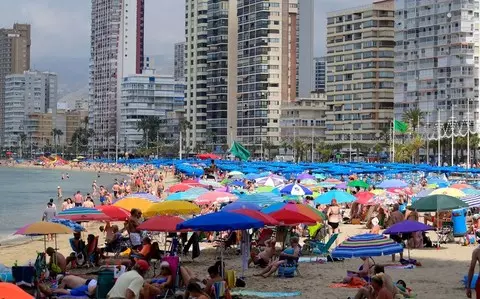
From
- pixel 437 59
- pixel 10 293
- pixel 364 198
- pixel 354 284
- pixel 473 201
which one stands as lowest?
pixel 354 284

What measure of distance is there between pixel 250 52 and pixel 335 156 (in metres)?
26.4

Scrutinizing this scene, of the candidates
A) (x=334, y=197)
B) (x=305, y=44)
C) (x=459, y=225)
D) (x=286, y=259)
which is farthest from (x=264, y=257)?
(x=305, y=44)

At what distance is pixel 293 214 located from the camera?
18.8 m

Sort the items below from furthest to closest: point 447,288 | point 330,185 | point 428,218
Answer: point 330,185 < point 428,218 < point 447,288

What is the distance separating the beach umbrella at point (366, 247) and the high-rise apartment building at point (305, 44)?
433 feet

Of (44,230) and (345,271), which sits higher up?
(44,230)

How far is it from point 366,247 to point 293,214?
434 cm

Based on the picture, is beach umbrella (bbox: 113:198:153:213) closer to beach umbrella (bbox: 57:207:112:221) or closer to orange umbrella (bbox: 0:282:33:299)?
beach umbrella (bbox: 57:207:112:221)

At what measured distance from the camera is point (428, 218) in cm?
2506

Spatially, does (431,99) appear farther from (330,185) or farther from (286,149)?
(330,185)

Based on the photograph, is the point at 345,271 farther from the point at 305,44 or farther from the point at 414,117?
the point at 305,44

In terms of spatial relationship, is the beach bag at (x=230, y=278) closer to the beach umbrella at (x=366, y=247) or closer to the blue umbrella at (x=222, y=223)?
the blue umbrella at (x=222, y=223)

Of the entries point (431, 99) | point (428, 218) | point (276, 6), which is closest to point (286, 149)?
point (276, 6)

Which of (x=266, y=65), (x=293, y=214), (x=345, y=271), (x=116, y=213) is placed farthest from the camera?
(x=266, y=65)
